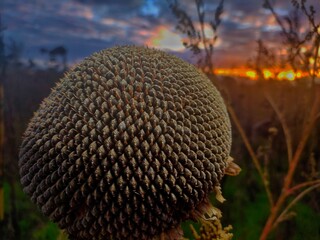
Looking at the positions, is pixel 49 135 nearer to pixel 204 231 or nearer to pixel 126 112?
pixel 126 112

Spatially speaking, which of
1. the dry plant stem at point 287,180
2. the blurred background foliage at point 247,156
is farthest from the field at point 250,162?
the dry plant stem at point 287,180

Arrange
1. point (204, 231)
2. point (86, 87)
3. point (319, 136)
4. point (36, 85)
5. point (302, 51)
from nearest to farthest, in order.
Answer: point (86, 87)
point (204, 231)
point (302, 51)
point (319, 136)
point (36, 85)

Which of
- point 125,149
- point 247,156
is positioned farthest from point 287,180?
point 247,156

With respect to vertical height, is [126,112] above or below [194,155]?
above

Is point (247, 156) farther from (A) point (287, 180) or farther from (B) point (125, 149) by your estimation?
(B) point (125, 149)

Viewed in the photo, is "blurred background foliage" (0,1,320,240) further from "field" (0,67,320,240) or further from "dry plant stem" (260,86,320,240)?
"dry plant stem" (260,86,320,240)

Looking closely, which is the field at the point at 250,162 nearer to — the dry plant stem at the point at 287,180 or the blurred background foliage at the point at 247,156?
the blurred background foliage at the point at 247,156

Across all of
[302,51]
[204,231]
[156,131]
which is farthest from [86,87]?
[302,51]
